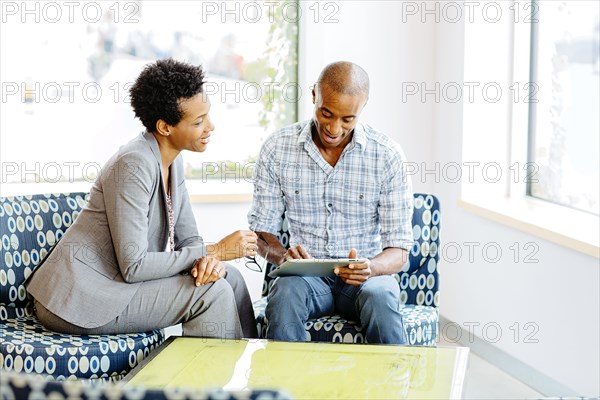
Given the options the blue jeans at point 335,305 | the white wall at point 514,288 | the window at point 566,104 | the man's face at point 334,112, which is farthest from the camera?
the window at point 566,104

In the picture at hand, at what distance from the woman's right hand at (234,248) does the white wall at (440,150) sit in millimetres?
1283

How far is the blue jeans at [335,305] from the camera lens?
10.1 ft

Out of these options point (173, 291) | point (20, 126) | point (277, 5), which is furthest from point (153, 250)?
point (277, 5)

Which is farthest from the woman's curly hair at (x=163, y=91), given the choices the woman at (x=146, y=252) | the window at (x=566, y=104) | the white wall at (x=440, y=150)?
the window at (x=566, y=104)

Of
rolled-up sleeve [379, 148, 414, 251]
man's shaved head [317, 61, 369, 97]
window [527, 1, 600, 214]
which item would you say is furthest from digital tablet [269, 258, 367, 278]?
window [527, 1, 600, 214]

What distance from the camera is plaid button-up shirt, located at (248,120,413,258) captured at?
333 cm

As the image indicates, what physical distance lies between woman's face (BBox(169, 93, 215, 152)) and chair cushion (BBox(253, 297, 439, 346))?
621 mm

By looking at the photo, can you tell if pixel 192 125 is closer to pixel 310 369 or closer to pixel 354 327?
pixel 354 327

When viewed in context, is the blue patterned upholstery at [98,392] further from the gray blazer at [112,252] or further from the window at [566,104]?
the window at [566,104]

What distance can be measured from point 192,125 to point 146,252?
447 mm

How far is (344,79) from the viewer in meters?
3.21

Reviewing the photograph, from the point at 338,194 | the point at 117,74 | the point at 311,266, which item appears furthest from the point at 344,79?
the point at 117,74

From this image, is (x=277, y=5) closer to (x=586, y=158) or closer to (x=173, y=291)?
(x=586, y=158)

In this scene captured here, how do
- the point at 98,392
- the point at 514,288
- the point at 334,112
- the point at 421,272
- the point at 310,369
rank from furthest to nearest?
the point at 514,288, the point at 421,272, the point at 334,112, the point at 310,369, the point at 98,392
